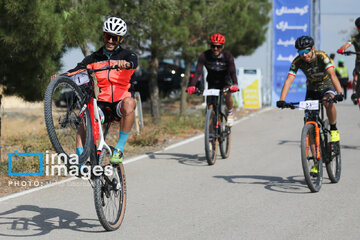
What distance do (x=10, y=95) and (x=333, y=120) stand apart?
23.0 feet

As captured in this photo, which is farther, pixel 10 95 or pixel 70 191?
pixel 10 95

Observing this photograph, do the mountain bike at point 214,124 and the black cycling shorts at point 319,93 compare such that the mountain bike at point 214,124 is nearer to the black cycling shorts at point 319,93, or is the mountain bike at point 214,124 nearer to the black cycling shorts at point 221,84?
the black cycling shorts at point 221,84

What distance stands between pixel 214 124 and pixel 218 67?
971mm

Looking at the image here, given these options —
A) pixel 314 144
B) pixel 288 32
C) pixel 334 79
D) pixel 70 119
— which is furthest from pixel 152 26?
pixel 70 119

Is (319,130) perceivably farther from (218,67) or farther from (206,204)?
(218,67)

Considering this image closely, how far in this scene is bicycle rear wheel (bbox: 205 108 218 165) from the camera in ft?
35.7

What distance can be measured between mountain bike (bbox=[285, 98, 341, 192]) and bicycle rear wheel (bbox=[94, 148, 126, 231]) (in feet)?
8.38

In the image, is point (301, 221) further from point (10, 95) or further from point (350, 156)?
point (10, 95)

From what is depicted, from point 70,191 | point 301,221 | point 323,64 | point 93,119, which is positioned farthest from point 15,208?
point 323,64

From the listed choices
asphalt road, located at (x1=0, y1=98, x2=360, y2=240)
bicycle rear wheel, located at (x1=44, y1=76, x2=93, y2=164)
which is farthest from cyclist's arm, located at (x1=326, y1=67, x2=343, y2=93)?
bicycle rear wheel, located at (x1=44, y1=76, x2=93, y2=164)

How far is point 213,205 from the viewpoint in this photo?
310 inches

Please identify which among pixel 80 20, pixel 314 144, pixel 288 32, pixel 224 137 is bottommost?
pixel 224 137

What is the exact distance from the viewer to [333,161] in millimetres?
9289

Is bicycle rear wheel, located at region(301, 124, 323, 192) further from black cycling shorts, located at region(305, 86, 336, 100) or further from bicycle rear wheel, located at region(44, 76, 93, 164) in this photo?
bicycle rear wheel, located at region(44, 76, 93, 164)
